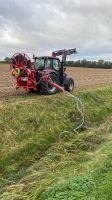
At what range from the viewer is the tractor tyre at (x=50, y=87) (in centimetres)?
2162

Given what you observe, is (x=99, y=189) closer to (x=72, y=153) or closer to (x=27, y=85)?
(x=72, y=153)

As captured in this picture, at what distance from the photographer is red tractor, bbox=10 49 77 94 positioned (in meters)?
20.8

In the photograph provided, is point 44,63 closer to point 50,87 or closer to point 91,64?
point 50,87

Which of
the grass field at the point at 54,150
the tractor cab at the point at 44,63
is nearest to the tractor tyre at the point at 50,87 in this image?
the tractor cab at the point at 44,63

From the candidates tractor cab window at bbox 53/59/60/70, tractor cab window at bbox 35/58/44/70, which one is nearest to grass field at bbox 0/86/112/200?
tractor cab window at bbox 53/59/60/70

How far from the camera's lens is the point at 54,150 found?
48.2 ft

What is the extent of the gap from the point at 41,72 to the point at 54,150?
24.9 ft

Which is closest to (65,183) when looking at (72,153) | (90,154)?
(90,154)

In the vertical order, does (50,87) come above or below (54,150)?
above

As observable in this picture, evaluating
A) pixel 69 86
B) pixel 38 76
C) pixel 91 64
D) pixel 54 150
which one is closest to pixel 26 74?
pixel 38 76

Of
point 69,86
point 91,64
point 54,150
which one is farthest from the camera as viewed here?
point 91,64

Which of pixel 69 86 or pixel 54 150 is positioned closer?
Result: pixel 54 150

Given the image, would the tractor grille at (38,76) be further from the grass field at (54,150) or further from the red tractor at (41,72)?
the grass field at (54,150)

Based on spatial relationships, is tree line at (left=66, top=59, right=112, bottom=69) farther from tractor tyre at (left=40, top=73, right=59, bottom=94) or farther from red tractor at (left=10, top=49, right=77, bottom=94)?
tractor tyre at (left=40, top=73, right=59, bottom=94)
